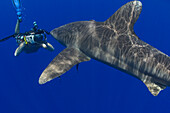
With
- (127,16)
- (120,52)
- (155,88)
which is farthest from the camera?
(127,16)

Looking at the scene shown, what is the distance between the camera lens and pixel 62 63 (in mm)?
9445

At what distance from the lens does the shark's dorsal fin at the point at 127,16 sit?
361 inches

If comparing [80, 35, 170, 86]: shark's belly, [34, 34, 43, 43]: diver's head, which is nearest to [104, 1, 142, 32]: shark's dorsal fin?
[80, 35, 170, 86]: shark's belly

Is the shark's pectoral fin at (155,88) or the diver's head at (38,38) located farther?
the diver's head at (38,38)

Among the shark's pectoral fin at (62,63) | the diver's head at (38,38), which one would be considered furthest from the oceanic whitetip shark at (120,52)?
the diver's head at (38,38)

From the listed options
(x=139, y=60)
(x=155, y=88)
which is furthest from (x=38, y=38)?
(x=155, y=88)

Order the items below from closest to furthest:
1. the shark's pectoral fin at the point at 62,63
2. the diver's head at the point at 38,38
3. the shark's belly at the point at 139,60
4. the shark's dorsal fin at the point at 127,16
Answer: the shark's belly at the point at 139,60 → the shark's pectoral fin at the point at 62,63 → the shark's dorsal fin at the point at 127,16 → the diver's head at the point at 38,38

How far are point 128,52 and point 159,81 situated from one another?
202 centimetres

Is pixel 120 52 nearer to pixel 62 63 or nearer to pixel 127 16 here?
pixel 127 16

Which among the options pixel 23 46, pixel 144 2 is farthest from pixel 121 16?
pixel 144 2

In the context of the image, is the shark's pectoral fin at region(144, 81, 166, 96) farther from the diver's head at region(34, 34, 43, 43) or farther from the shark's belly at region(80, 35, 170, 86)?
the diver's head at region(34, 34, 43, 43)

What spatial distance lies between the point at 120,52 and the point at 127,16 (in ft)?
6.43

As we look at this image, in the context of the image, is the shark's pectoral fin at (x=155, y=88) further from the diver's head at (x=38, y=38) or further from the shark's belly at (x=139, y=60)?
the diver's head at (x=38, y=38)

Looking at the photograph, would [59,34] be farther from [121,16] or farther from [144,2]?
[144,2]
